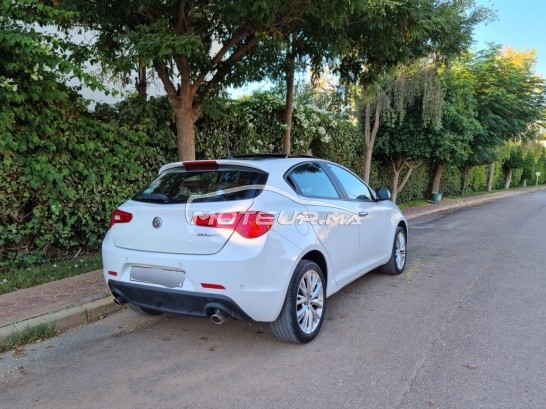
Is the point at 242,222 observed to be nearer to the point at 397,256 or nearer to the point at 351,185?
the point at 351,185

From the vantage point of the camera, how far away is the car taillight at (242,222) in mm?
3318

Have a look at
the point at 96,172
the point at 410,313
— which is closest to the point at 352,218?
the point at 410,313

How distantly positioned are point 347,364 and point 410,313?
146 cm

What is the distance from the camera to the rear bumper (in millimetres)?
3322

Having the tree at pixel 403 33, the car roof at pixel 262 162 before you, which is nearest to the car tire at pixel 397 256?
the car roof at pixel 262 162

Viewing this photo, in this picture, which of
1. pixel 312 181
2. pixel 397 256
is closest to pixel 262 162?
pixel 312 181

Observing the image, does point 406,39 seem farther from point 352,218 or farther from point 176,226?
point 176,226

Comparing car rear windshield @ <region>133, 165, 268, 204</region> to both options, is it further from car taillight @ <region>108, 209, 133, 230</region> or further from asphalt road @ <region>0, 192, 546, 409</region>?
asphalt road @ <region>0, 192, 546, 409</region>

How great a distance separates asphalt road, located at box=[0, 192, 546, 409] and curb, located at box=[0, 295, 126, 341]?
0.33 ft

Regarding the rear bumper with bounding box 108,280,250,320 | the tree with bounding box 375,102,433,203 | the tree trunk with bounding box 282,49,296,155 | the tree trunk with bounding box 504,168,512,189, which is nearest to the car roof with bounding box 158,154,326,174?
the rear bumper with bounding box 108,280,250,320

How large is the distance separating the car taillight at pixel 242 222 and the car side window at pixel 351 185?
1.78 metres

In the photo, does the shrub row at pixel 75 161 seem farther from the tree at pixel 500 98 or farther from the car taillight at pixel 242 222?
the tree at pixel 500 98

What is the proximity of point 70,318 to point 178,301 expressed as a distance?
148 cm

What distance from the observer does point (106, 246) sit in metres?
3.89
